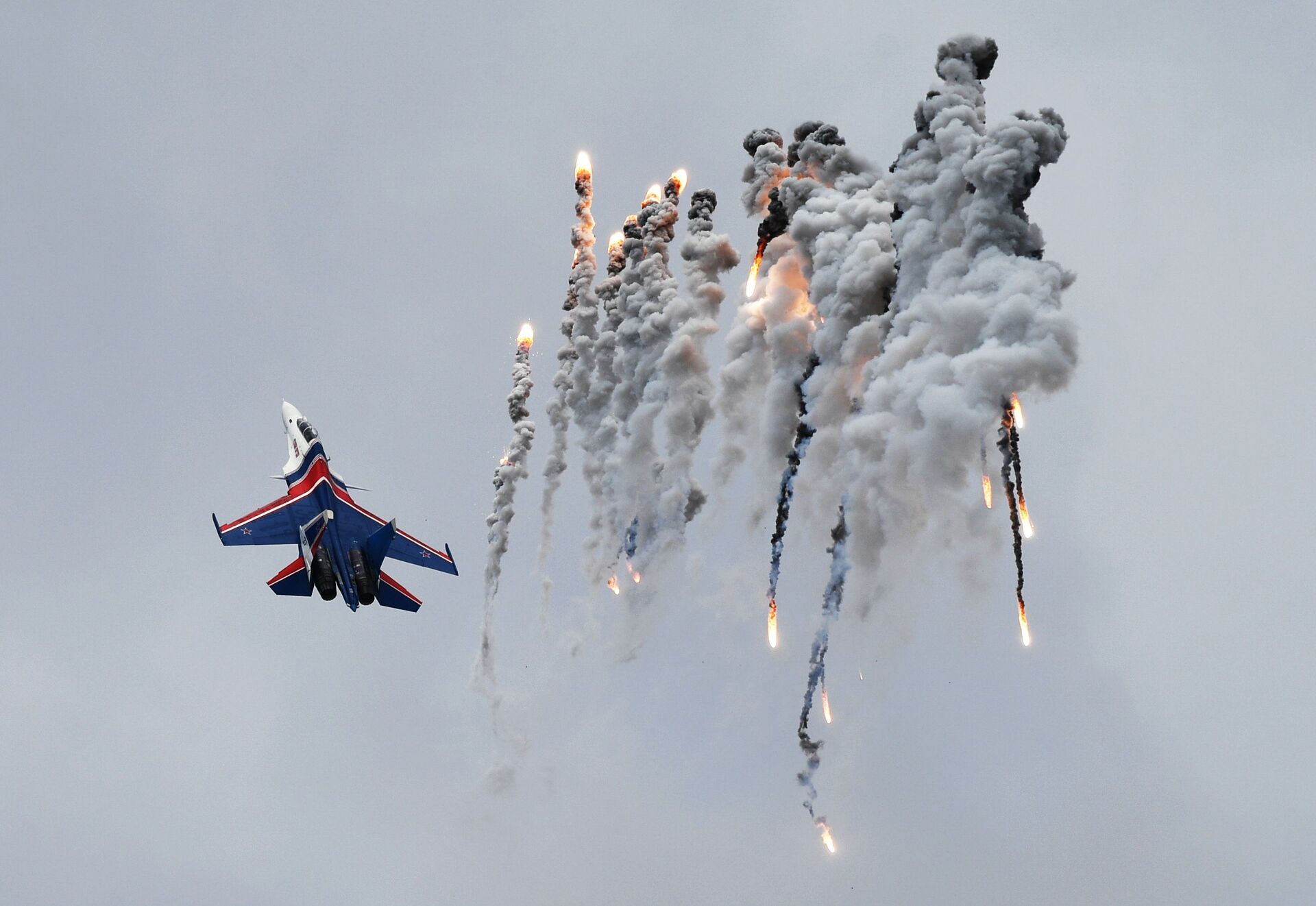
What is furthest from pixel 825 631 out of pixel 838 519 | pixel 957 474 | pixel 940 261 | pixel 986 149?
pixel 986 149

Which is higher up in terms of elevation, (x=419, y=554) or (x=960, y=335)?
(x=419, y=554)

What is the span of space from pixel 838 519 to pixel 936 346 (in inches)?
501

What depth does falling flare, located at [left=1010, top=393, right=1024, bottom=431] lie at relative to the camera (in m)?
55.4

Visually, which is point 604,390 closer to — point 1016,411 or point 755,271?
point 755,271

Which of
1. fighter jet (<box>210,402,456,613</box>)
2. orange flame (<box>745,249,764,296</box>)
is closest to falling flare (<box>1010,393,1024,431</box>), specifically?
orange flame (<box>745,249,764,296</box>)

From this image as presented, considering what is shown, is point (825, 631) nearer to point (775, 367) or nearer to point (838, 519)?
point (838, 519)

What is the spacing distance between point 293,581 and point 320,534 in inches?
204

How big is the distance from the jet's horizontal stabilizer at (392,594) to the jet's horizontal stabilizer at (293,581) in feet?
19.3

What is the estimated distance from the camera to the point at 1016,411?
2196 inches

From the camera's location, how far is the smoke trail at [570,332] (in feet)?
315

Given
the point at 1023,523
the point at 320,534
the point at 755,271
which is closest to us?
the point at 1023,523

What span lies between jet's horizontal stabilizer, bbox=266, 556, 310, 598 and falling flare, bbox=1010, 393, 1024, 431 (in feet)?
171

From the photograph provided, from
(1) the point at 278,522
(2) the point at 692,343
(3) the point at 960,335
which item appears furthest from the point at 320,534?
(3) the point at 960,335

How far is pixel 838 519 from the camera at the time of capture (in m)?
69.2
